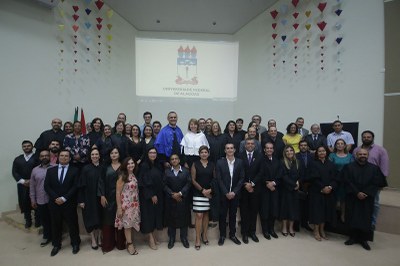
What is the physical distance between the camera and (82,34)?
6082 millimetres

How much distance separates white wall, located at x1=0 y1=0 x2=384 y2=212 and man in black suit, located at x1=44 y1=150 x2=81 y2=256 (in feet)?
7.25

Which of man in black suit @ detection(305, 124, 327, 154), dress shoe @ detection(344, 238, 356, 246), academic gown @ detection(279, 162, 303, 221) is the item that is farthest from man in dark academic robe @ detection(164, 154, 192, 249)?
man in black suit @ detection(305, 124, 327, 154)

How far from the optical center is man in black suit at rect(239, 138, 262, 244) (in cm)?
389

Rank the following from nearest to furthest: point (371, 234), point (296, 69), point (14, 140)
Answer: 1. point (371, 234)
2. point (14, 140)
3. point (296, 69)

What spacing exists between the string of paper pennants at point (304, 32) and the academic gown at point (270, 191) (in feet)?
10.6

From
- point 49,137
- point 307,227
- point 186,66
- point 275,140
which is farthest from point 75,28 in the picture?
point 307,227

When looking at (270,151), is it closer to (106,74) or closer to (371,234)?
(371,234)

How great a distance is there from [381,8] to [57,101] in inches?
284

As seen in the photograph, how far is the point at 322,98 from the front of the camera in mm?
5918

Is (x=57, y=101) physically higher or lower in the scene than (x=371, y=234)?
higher

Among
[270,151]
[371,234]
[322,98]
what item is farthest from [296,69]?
[371,234]

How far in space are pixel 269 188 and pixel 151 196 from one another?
185 cm

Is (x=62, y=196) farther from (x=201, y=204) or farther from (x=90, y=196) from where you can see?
(x=201, y=204)

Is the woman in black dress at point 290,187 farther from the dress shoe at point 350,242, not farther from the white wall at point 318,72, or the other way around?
the white wall at point 318,72
